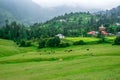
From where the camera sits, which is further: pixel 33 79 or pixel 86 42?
pixel 86 42

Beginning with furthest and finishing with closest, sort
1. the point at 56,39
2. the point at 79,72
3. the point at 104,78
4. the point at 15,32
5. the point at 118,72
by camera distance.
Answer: the point at 15,32 < the point at 56,39 < the point at 79,72 < the point at 118,72 < the point at 104,78

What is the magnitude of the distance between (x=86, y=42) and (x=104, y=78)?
287 feet

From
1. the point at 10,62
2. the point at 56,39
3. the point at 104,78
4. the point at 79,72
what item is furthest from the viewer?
the point at 56,39

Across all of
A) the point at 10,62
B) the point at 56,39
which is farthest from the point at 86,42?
the point at 10,62

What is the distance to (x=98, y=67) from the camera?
49531mm

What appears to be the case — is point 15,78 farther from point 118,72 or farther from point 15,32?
point 15,32

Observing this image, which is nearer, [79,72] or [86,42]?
[79,72]

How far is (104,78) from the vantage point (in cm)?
3900

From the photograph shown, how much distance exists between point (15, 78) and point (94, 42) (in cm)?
8288

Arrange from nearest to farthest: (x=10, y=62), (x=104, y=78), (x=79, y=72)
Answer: (x=104, y=78) → (x=79, y=72) → (x=10, y=62)

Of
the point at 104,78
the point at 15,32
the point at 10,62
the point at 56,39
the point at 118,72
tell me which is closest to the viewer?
the point at 104,78

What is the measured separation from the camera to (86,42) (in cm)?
12631

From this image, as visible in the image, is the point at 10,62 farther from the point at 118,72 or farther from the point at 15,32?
the point at 15,32

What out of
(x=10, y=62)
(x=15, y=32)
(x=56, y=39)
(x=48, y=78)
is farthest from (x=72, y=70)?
(x=15, y=32)
